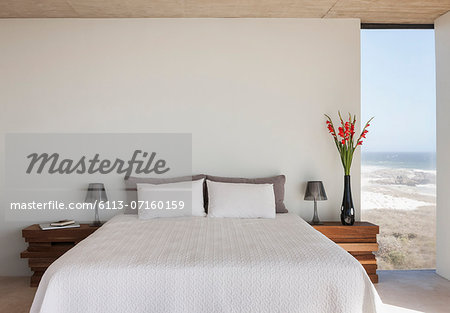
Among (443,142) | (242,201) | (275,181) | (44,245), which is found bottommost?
(44,245)

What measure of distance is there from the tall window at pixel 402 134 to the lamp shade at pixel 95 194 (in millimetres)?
2729

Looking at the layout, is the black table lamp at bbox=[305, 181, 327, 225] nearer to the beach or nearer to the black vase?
the black vase

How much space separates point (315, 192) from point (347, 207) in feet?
1.11

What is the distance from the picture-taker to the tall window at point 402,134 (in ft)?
15.3

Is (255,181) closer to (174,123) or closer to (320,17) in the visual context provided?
(174,123)

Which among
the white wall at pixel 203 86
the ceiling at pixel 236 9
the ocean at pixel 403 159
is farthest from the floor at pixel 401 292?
the ceiling at pixel 236 9

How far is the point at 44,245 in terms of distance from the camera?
4.10 m

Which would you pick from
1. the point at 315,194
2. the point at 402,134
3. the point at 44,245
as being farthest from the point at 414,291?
the point at 44,245

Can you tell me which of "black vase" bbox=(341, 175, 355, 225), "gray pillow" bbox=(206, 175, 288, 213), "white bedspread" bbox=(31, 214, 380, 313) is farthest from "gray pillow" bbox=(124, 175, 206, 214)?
"white bedspread" bbox=(31, 214, 380, 313)

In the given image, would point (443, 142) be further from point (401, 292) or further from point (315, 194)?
point (401, 292)

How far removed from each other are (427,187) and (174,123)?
278cm

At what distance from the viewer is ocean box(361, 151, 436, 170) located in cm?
465

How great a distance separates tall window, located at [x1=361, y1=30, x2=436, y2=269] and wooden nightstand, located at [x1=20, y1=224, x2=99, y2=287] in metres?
2.99

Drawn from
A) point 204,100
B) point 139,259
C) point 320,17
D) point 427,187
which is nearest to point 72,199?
point 204,100
